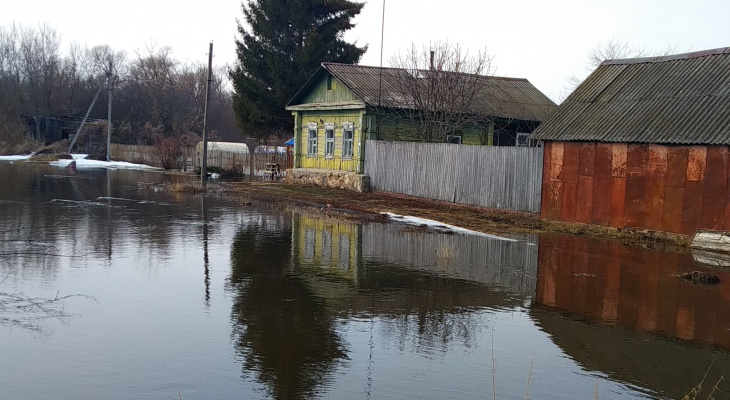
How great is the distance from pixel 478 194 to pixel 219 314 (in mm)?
15273

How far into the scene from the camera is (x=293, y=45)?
45281mm

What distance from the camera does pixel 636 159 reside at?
17516 mm

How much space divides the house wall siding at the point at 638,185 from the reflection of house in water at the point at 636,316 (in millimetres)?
2384

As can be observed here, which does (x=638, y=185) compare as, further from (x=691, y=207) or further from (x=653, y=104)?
(x=653, y=104)

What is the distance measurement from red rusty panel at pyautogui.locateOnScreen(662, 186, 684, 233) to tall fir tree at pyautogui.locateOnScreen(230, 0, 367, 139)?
30194mm

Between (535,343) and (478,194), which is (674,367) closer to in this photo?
(535,343)

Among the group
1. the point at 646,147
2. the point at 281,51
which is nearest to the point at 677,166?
the point at 646,147

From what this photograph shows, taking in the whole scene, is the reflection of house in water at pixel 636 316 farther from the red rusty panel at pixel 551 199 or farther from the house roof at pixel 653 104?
the red rusty panel at pixel 551 199

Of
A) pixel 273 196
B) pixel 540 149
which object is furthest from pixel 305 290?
pixel 273 196

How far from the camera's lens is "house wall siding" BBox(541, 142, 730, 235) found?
15883 mm

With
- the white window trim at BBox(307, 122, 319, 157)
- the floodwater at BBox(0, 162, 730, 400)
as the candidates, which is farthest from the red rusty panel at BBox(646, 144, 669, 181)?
the white window trim at BBox(307, 122, 319, 157)

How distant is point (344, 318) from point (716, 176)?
35.7 ft

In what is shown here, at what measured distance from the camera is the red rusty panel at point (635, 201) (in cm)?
1730

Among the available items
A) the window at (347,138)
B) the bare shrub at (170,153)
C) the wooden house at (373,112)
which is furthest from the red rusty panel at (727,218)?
the bare shrub at (170,153)
